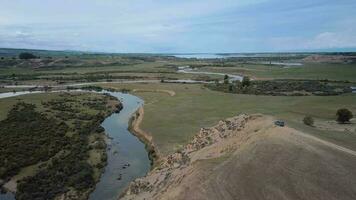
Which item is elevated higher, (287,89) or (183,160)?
(183,160)

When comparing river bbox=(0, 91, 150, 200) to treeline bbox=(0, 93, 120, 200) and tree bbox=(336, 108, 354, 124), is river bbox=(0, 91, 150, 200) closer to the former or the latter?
treeline bbox=(0, 93, 120, 200)

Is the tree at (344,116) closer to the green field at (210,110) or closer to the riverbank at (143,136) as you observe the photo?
the green field at (210,110)

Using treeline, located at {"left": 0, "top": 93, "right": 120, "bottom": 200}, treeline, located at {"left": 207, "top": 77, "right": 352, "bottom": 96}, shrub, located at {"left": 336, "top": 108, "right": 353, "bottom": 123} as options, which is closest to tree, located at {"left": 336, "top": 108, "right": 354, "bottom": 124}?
shrub, located at {"left": 336, "top": 108, "right": 353, "bottom": 123}

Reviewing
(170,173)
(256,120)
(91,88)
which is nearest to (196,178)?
(170,173)

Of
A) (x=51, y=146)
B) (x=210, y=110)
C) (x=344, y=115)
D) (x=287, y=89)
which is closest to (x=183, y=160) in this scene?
(x=51, y=146)

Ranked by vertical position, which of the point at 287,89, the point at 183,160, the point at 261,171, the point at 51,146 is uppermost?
the point at 261,171

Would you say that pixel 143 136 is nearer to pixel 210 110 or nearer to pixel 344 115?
pixel 210 110

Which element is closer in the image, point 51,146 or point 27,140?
point 51,146
